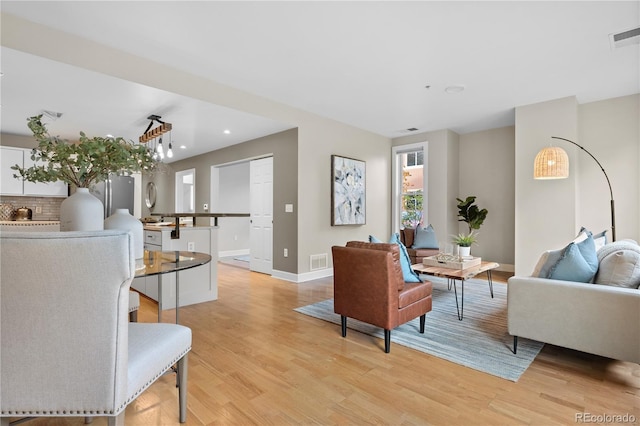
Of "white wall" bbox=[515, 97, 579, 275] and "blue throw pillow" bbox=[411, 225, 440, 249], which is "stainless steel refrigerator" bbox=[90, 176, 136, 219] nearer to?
"blue throw pillow" bbox=[411, 225, 440, 249]

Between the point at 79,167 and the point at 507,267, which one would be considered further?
the point at 507,267

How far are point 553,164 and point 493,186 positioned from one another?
203 centimetres

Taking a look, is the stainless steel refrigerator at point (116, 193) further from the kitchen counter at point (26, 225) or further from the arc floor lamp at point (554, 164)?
the arc floor lamp at point (554, 164)

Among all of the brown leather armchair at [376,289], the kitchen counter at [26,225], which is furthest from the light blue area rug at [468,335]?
the kitchen counter at [26,225]

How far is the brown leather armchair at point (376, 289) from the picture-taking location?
241 centimetres

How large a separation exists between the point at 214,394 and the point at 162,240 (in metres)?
2.27

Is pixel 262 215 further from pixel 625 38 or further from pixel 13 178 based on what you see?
pixel 625 38

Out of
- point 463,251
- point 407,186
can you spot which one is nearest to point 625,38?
point 463,251

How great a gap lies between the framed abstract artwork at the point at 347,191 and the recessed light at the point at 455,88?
1.99 m

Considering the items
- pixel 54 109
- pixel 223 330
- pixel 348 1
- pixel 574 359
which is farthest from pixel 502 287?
pixel 54 109

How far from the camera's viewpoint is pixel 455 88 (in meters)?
4.01

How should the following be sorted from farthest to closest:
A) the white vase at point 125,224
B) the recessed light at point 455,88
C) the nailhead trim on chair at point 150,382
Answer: the recessed light at point 455,88, the white vase at point 125,224, the nailhead trim on chair at point 150,382

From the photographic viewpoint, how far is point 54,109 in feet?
13.3

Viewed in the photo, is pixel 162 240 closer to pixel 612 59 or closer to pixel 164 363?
pixel 164 363
